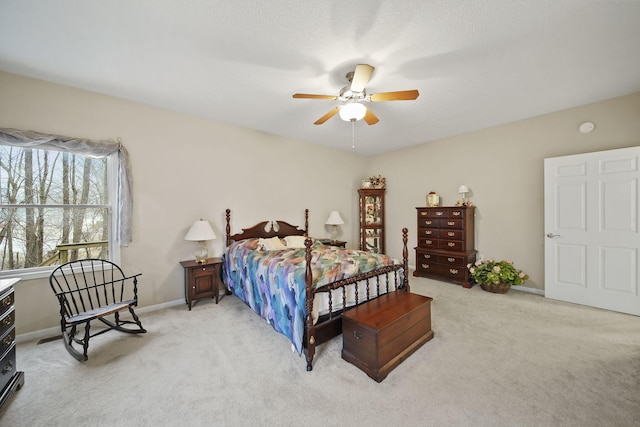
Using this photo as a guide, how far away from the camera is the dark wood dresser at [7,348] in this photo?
1.68 metres

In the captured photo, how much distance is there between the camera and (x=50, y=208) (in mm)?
2705

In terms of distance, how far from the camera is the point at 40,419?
1.55 meters

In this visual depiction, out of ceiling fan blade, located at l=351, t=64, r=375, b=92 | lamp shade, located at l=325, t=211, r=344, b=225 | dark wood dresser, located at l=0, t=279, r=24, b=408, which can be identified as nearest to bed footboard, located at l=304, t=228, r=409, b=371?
ceiling fan blade, located at l=351, t=64, r=375, b=92

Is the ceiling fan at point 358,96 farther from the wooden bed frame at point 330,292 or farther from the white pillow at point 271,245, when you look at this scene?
the white pillow at point 271,245

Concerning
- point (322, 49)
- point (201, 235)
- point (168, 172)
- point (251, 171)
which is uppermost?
point (322, 49)

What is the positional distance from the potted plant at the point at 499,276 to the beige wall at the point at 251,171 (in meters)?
0.26

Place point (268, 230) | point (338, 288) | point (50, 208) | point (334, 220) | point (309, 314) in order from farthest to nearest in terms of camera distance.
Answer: point (334, 220) < point (268, 230) < point (50, 208) < point (338, 288) < point (309, 314)

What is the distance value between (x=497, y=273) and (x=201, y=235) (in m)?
4.45

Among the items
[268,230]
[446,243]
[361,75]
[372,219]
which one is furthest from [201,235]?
[446,243]

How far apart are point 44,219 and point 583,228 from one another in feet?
21.6

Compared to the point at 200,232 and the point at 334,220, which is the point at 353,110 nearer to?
the point at 200,232

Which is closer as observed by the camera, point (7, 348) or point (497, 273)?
point (7, 348)

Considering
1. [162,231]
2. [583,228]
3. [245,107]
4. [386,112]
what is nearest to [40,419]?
[162,231]

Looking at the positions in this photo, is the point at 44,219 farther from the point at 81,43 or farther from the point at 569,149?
the point at 569,149
